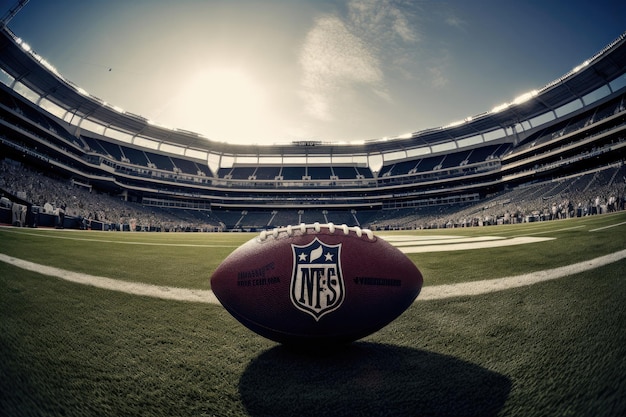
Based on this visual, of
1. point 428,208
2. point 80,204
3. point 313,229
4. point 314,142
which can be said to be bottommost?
point 313,229

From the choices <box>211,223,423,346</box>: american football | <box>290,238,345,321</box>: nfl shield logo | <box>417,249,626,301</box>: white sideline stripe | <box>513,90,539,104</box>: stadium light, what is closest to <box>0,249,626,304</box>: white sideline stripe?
<box>417,249,626,301</box>: white sideline stripe

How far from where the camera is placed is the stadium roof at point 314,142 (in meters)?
27.3

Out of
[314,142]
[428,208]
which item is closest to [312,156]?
[314,142]

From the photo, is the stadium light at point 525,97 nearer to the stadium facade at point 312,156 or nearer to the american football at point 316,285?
the stadium facade at point 312,156

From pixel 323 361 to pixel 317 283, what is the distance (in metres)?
0.43

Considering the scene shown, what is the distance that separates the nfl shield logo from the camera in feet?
5.75

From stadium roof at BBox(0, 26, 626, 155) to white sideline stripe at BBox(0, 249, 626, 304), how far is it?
111 ft

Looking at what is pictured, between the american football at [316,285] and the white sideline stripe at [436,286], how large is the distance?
0.98 meters

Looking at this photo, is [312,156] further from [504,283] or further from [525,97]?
[504,283]

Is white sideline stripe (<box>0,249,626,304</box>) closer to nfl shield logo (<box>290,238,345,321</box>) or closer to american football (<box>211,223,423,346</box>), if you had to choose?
american football (<box>211,223,423,346</box>)

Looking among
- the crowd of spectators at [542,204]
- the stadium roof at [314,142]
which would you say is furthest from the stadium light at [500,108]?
the crowd of spectators at [542,204]

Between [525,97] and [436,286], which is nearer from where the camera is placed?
[436,286]

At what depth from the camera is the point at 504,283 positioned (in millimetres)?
3123

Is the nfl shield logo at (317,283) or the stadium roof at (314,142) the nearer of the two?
the nfl shield logo at (317,283)
